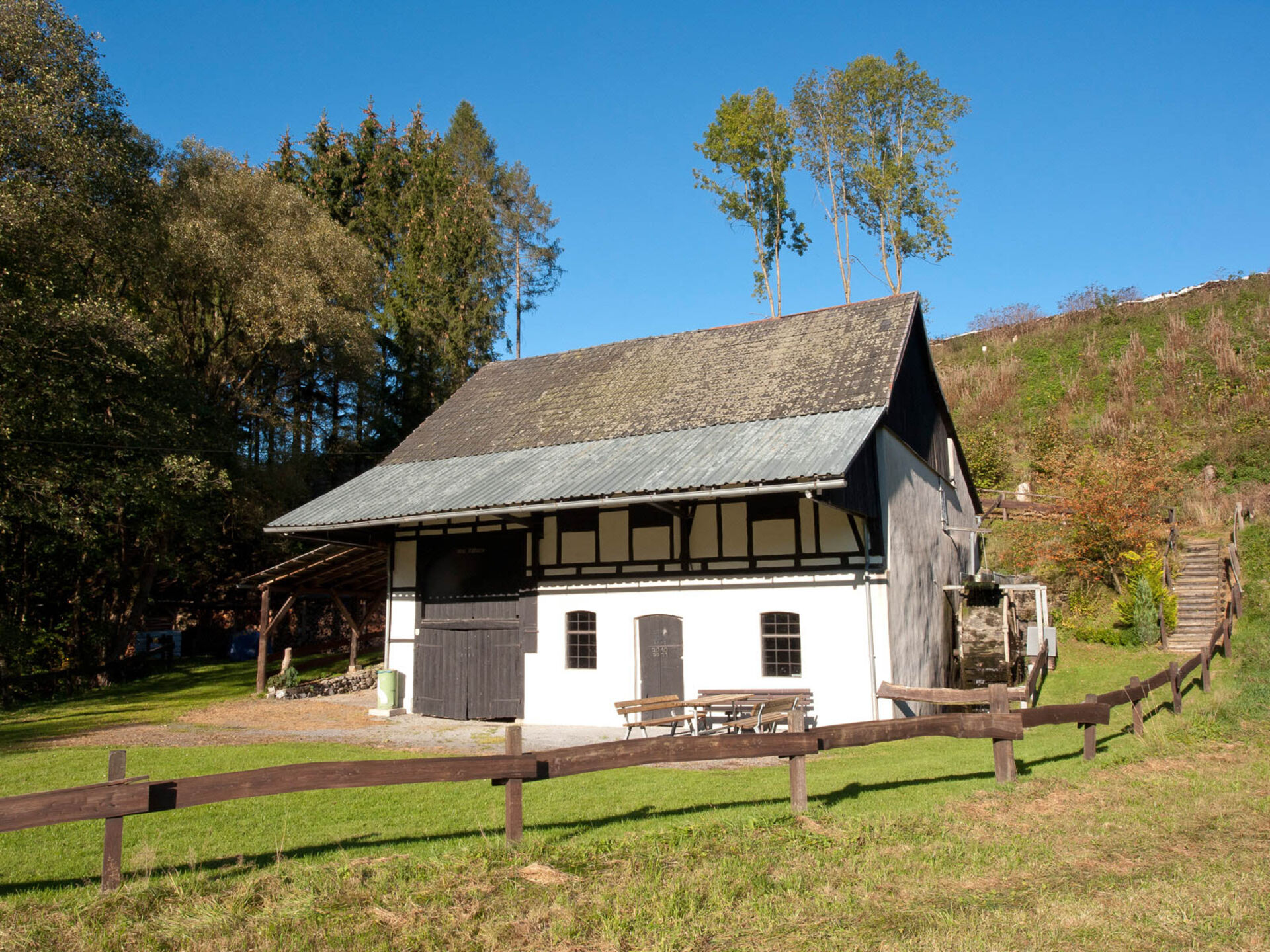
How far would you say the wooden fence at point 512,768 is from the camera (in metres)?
5.09

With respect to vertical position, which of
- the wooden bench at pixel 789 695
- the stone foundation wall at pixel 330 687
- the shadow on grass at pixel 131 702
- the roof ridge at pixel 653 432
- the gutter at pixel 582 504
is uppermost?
the roof ridge at pixel 653 432

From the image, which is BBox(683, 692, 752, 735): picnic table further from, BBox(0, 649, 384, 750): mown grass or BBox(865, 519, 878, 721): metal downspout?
BBox(0, 649, 384, 750): mown grass

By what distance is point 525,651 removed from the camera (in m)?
16.2

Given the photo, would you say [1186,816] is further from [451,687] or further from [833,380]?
[451,687]

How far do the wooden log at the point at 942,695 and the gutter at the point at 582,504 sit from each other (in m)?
2.87

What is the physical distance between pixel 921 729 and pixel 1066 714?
2.12 metres

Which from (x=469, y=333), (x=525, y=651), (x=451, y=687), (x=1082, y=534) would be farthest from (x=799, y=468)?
(x=469, y=333)

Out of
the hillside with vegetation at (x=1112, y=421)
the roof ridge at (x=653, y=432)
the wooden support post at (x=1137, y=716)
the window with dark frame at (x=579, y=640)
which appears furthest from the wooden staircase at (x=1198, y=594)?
the window with dark frame at (x=579, y=640)

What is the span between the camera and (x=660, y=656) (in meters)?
15.1

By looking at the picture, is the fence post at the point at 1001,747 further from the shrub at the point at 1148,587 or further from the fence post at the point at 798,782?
the shrub at the point at 1148,587

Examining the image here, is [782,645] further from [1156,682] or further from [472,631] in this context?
[472,631]

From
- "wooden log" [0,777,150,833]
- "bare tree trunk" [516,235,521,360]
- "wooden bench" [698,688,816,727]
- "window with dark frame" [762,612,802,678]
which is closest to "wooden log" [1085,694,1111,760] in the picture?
"wooden bench" [698,688,816,727]

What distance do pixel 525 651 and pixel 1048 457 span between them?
65.7 ft

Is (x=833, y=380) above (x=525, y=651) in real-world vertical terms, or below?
above
